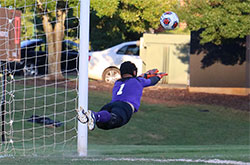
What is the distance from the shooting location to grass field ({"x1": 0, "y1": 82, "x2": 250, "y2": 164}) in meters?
9.96

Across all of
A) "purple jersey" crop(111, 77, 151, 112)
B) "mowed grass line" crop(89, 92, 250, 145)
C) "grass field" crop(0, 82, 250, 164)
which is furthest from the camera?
"mowed grass line" crop(89, 92, 250, 145)

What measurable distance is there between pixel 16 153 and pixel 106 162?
2.74 m

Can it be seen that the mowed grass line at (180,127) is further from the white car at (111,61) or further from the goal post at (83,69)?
the goal post at (83,69)

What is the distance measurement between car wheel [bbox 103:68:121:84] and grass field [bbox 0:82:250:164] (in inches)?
97.9

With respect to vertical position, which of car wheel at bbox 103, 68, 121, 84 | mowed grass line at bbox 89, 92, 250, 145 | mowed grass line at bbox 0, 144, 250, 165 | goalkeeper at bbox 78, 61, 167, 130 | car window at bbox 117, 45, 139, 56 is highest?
car window at bbox 117, 45, 139, 56

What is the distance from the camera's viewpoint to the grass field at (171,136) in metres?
9.96

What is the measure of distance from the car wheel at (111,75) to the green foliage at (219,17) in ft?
16.3

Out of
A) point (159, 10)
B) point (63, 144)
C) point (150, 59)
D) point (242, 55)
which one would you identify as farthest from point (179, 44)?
point (63, 144)

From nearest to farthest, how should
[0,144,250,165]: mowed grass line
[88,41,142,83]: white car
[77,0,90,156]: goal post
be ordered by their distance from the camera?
[0,144,250,165]: mowed grass line → [77,0,90,156]: goal post → [88,41,142,83]: white car

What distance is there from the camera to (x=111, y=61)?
2128cm

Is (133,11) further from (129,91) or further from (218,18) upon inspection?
(129,91)

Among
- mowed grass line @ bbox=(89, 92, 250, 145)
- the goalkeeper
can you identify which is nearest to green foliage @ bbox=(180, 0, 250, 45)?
mowed grass line @ bbox=(89, 92, 250, 145)

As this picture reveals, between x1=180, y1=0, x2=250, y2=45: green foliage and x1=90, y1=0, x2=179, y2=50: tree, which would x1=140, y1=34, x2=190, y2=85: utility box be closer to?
x1=90, y1=0, x2=179, y2=50: tree

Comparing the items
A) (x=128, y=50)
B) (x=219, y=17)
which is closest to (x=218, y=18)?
(x=219, y=17)
